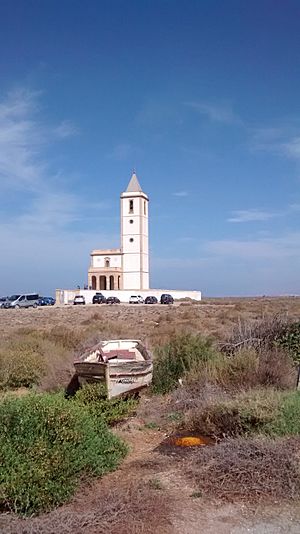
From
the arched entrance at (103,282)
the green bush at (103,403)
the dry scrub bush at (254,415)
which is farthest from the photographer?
the arched entrance at (103,282)

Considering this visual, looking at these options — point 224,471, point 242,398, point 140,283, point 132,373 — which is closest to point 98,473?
point 224,471

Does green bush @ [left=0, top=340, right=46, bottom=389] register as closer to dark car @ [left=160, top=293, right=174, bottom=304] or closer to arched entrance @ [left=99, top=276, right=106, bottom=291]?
dark car @ [left=160, top=293, right=174, bottom=304]

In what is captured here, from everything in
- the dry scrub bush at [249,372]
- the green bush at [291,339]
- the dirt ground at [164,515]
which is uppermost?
the green bush at [291,339]

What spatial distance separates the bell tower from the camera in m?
77.9

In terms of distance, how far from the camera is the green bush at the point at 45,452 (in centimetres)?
555

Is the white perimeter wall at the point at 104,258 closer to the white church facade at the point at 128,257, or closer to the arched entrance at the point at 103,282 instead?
the white church facade at the point at 128,257

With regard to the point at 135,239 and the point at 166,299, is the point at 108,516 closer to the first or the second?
the point at 166,299

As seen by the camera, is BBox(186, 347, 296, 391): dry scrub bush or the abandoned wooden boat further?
the abandoned wooden boat

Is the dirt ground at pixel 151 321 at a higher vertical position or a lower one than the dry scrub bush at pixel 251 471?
higher

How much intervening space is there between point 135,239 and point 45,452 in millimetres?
73776

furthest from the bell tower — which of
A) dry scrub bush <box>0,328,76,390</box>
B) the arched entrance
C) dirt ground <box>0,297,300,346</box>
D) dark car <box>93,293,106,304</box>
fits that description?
dry scrub bush <box>0,328,76,390</box>

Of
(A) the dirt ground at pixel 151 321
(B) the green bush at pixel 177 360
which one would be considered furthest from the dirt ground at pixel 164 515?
(A) the dirt ground at pixel 151 321

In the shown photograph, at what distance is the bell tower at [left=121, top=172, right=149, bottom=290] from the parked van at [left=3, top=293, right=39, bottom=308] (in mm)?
16915

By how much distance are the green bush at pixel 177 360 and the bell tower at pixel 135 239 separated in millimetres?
63315
